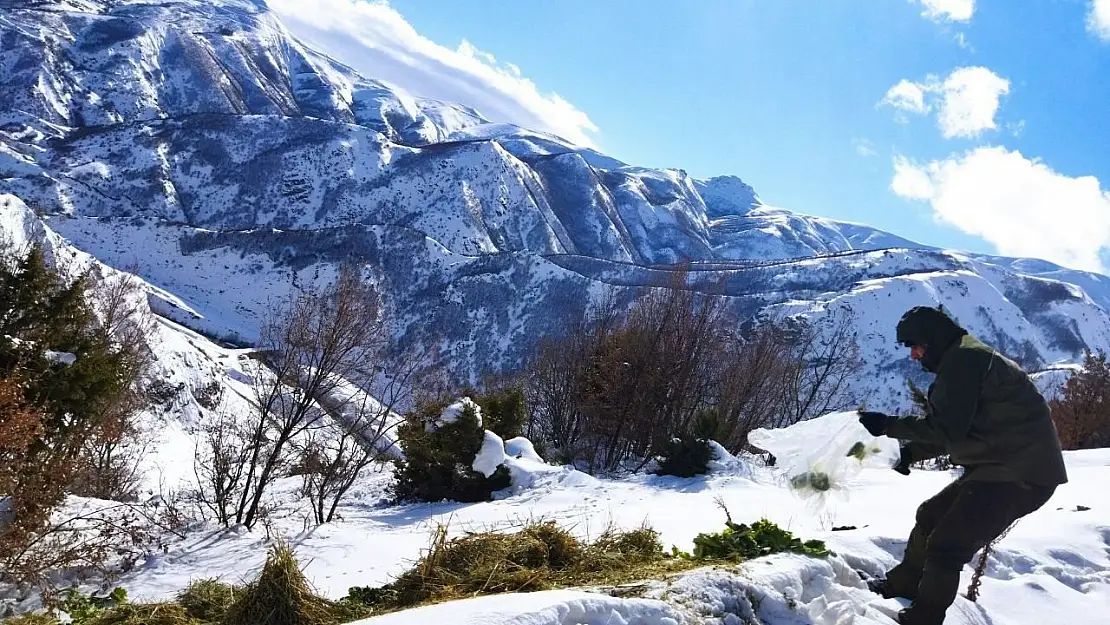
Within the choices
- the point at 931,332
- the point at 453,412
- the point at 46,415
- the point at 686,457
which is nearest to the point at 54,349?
the point at 46,415

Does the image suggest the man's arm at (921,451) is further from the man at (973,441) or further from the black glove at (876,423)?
the black glove at (876,423)

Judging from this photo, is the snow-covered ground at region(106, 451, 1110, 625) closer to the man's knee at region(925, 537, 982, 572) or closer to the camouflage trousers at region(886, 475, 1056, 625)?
the camouflage trousers at region(886, 475, 1056, 625)

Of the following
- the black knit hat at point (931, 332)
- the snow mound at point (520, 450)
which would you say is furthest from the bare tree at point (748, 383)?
the black knit hat at point (931, 332)

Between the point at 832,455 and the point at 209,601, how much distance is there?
12.8 ft

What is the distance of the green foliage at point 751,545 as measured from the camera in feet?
12.7

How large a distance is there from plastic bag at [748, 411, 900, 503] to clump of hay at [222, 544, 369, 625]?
2798 mm

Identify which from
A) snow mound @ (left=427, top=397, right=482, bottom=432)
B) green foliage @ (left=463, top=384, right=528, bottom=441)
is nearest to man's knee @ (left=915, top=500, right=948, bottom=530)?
snow mound @ (left=427, top=397, right=482, bottom=432)

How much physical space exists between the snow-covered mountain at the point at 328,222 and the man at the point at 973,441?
55.9 meters

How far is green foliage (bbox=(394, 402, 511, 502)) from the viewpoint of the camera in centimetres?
1141

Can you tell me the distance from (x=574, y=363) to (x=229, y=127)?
457 ft

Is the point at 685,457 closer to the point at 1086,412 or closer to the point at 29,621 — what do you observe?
the point at 29,621

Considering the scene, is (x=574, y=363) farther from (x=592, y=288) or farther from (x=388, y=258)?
(x=388, y=258)

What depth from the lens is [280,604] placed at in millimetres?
3178

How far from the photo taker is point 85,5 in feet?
609
